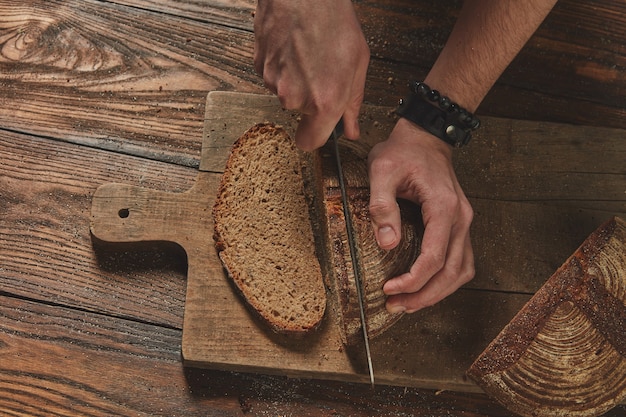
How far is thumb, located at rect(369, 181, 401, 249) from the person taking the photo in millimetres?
1878

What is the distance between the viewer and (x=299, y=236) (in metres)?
2.10

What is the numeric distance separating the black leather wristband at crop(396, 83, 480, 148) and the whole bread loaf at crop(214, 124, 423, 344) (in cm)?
20

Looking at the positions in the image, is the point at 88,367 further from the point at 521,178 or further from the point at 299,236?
the point at 521,178

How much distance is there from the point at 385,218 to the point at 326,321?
396mm

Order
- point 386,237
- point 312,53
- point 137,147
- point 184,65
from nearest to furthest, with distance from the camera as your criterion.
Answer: point 312,53 → point 386,237 → point 137,147 → point 184,65

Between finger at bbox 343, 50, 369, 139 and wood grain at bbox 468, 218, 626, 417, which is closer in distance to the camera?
finger at bbox 343, 50, 369, 139

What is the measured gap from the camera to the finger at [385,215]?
1.88 meters

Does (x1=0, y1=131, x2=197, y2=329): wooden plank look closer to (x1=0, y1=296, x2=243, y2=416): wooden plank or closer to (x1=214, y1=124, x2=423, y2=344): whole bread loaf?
(x1=0, y1=296, x2=243, y2=416): wooden plank

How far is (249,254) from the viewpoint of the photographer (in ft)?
6.78

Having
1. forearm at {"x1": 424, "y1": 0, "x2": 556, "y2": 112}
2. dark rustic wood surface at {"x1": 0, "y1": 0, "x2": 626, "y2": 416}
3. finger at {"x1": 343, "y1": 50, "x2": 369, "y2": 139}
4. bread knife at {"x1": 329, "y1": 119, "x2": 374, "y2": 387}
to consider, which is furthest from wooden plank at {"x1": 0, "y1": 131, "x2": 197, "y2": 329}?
forearm at {"x1": 424, "y1": 0, "x2": 556, "y2": 112}

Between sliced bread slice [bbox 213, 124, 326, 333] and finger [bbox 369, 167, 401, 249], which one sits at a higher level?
finger [bbox 369, 167, 401, 249]

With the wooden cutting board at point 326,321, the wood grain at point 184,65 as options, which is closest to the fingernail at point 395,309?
the wooden cutting board at point 326,321

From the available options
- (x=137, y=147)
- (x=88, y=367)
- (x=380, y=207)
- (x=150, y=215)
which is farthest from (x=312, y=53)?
(x=88, y=367)

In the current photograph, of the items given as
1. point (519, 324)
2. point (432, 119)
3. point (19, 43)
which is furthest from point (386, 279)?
point (19, 43)
